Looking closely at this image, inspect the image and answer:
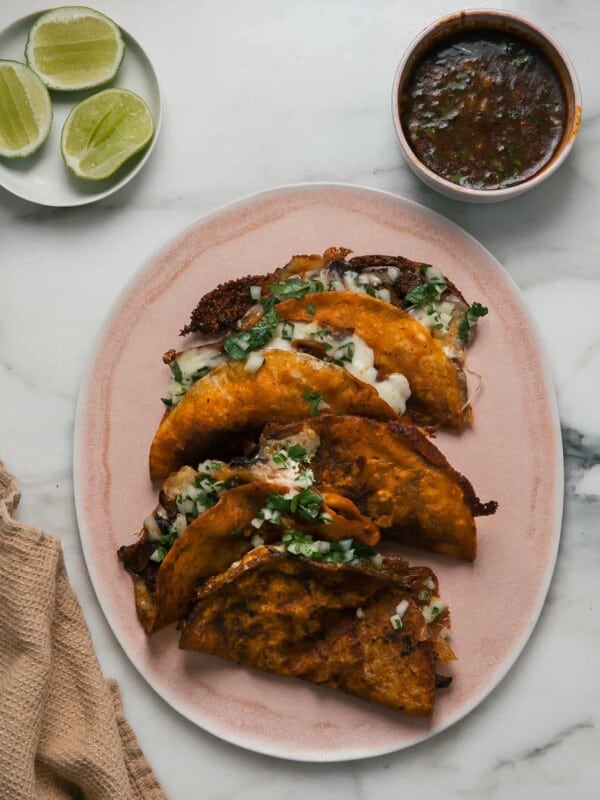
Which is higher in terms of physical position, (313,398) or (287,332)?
(287,332)

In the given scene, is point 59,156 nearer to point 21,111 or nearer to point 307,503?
point 21,111

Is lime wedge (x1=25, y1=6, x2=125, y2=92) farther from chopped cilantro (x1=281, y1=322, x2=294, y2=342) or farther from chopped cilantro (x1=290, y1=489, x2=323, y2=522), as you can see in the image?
chopped cilantro (x1=290, y1=489, x2=323, y2=522)

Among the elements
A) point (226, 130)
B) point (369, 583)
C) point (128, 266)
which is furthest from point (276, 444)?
point (226, 130)

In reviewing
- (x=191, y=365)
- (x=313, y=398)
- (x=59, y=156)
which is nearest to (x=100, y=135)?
(x=59, y=156)

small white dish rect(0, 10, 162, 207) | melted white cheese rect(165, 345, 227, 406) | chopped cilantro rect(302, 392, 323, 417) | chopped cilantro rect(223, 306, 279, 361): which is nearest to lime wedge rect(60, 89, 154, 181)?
small white dish rect(0, 10, 162, 207)

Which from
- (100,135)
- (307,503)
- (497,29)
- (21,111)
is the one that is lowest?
(307,503)

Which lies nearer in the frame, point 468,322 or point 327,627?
point 327,627

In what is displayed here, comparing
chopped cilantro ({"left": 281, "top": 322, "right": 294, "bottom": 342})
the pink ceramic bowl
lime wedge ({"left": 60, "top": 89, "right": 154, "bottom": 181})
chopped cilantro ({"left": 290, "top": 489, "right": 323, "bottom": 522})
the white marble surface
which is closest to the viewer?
chopped cilantro ({"left": 290, "top": 489, "right": 323, "bottom": 522})

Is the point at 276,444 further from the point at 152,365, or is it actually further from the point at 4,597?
the point at 4,597
